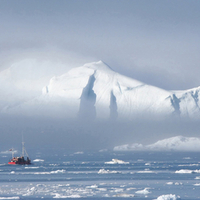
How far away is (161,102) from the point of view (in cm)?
19975

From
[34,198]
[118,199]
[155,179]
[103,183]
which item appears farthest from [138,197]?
[155,179]

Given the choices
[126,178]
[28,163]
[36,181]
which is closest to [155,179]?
[126,178]

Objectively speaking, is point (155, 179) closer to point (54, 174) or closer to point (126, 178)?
point (126, 178)

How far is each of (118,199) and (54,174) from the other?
30471 mm

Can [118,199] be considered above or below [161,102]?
below

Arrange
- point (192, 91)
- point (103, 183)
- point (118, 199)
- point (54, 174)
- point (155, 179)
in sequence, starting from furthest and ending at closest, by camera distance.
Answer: point (192, 91) < point (54, 174) < point (155, 179) < point (103, 183) < point (118, 199)

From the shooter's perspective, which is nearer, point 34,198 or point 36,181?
point 34,198

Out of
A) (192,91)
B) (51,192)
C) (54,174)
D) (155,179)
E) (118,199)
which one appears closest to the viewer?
(118,199)

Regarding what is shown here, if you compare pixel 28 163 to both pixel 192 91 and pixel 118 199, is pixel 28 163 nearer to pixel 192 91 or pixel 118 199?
pixel 118 199

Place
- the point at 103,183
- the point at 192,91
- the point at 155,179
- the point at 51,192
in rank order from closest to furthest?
the point at 51,192
the point at 103,183
the point at 155,179
the point at 192,91

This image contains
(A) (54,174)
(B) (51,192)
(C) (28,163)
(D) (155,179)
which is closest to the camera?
(B) (51,192)

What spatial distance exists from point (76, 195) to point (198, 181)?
17.8 meters

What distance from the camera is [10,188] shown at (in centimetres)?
5753

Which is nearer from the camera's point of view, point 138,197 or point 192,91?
point 138,197
